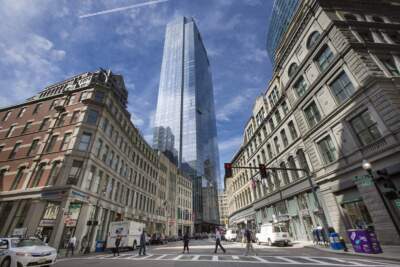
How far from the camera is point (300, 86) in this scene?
2469cm

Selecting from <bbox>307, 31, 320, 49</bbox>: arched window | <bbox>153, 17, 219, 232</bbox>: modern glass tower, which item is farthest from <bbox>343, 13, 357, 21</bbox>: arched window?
<bbox>153, 17, 219, 232</bbox>: modern glass tower

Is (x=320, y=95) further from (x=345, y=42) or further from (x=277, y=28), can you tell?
(x=277, y=28)

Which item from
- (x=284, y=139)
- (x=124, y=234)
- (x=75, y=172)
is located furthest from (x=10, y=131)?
(x=284, y=139)

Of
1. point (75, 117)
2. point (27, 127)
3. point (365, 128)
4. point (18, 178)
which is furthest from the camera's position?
point (27, 127)

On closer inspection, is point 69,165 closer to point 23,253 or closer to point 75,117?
point 75,117

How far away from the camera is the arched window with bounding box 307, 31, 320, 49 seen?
2170 cm

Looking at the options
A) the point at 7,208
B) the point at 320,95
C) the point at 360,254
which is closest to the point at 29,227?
the point at 7,208

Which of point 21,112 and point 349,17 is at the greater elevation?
point 21,112

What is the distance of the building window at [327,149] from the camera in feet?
62.9

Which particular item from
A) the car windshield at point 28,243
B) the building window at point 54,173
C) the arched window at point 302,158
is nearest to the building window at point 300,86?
the arched window at point 302,158

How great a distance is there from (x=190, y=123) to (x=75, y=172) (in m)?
86.9

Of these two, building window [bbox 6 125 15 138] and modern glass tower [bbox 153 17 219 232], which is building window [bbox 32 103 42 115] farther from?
modern glass tower [bbox 153 17 219 232]

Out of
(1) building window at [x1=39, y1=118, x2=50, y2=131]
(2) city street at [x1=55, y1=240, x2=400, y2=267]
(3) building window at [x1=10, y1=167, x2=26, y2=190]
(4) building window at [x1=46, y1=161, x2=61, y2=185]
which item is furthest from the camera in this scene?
(1) building window at [x1=39, y1=118, x2=50, y2=131]

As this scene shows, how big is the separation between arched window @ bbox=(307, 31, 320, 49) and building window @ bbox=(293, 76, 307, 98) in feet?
12.1
